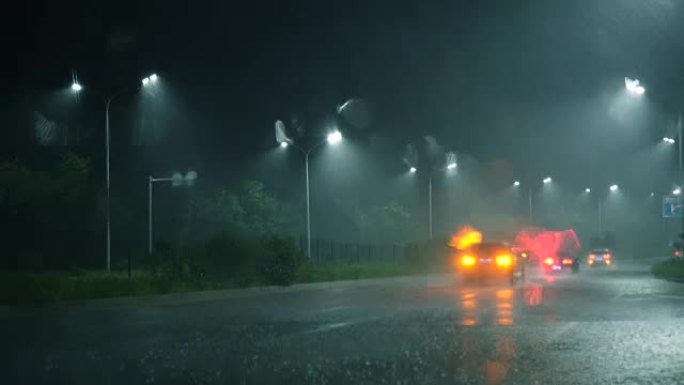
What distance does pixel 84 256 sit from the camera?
57.7m

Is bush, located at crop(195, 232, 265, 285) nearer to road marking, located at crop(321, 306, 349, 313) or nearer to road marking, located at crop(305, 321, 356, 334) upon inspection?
road marking, located at crop(321, 306, 349, 313)

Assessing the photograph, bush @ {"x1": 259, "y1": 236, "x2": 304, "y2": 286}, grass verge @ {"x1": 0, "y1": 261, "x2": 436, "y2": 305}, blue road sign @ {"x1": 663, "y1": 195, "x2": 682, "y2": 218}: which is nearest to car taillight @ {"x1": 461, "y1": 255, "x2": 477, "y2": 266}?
grass verge @ {"x1": 0, "y1": 261, "x2": 436, "y2": 305}

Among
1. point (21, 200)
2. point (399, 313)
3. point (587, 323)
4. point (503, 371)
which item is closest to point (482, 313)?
point (399, 313)

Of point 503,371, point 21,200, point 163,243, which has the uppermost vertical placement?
point 21,200

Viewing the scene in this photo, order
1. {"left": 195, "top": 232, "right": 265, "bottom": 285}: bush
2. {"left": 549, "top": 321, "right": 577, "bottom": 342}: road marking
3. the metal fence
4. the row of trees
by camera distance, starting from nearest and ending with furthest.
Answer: {"left": 549, "top": 321, "right": 577, "bottom": 342}: road marking < {"left": 195, "top": 232, "right": 265, "bottom": 285}: bush < the row of trees < the metal fence

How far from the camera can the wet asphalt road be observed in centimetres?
1173

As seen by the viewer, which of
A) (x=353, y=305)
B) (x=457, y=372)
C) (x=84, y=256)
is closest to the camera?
(x=457, y=372)

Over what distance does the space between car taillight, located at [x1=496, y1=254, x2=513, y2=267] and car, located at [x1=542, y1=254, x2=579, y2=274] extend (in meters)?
23.1

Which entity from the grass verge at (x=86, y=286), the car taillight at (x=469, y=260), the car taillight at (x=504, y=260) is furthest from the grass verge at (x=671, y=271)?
the grass verge at (x=86, y=286)

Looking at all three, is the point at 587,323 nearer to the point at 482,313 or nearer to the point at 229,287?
the point at 482,313

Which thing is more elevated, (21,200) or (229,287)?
(21,200)

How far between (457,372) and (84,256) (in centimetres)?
4910

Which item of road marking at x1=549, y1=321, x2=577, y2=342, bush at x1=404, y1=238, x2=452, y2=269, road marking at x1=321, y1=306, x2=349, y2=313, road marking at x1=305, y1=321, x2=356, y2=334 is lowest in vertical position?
road marking at x1=549, y1=321, x2=577, y2=342

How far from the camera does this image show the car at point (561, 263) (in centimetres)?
5995
